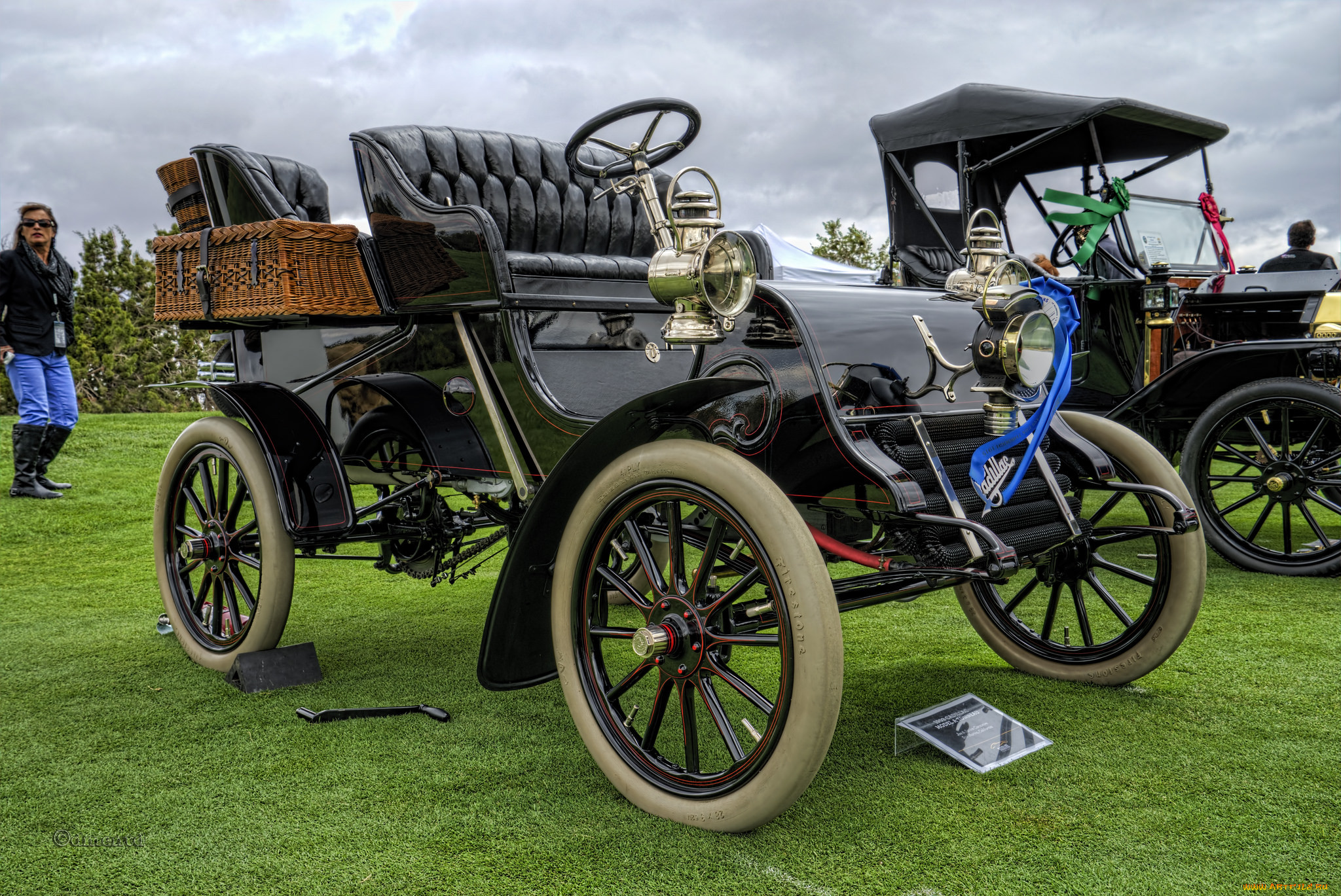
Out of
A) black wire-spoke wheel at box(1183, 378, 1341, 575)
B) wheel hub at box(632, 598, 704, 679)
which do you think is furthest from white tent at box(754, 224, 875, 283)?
wheel hub at box(632, 598, 704, 679)

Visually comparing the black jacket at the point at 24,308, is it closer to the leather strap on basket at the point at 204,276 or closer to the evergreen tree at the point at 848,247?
the leather strap on basket at the point at 204,276

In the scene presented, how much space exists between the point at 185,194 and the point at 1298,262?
20.2 feet

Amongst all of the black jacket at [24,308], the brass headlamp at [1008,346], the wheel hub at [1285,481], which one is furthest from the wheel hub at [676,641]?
the black jacket at [24,308]

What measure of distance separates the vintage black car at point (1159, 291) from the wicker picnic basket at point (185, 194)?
12.0 ft

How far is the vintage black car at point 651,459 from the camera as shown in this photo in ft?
6.80

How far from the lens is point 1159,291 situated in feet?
18.0

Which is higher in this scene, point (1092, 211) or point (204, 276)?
point (1092, 211)

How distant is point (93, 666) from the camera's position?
130 inches

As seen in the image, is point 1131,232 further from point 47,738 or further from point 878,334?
point 47,738

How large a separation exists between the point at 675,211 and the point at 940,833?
1.40m

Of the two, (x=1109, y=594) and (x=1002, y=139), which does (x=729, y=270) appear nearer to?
(x=1109, y=594)

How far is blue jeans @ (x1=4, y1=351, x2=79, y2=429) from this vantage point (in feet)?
20.6

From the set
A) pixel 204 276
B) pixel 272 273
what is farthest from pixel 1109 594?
pixel 204 276

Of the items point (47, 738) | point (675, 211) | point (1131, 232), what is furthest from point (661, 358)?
point (1131, 232)
